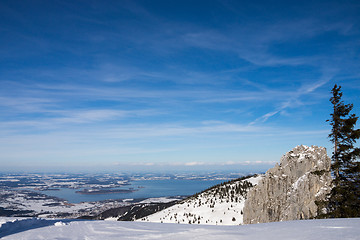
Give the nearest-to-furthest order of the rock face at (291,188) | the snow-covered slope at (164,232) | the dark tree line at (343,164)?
1. the snow-covered slope at (164,232)
2. the dark tree line at (343,164)
3. the rock face at (291,188)

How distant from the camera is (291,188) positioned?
22969 millimetres

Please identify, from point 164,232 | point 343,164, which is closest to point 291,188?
point 343,164

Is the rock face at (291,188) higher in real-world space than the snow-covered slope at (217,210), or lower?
higher

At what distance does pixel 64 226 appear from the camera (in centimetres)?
629

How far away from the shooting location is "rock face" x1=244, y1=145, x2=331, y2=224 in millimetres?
20922

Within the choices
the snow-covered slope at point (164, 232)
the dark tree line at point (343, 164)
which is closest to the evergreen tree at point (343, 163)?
the dark tree line at point (343, 164)

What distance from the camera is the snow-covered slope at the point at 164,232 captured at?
15.6ft

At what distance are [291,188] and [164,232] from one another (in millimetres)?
21029

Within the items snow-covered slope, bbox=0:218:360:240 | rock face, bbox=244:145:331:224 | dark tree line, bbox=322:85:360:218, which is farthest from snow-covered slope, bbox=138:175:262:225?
snow-covered slope, bbox=0:218:360:240

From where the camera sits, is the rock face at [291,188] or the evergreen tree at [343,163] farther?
the rock face at [291,188]

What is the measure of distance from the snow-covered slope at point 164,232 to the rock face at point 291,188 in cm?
1735

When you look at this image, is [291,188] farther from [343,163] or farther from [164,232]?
[164,232]

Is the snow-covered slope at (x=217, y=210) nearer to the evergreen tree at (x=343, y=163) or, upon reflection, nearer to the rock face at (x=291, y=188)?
the rock face at (x=291, y=188)

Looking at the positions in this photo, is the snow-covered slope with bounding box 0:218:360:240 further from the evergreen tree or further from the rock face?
the rock face
